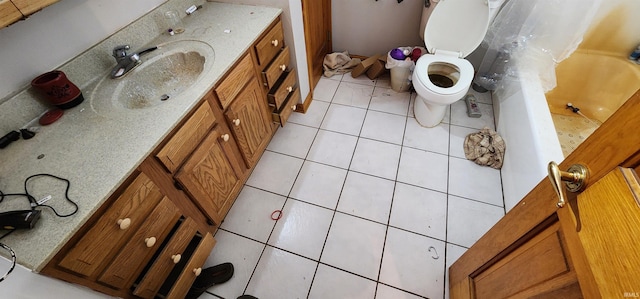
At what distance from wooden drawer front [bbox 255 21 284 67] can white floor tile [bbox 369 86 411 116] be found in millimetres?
896

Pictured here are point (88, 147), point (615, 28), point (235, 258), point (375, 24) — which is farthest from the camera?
point (375, 24)

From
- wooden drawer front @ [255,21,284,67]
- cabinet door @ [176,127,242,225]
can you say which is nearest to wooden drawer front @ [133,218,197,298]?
cabinet door @ [176,127,242,225]

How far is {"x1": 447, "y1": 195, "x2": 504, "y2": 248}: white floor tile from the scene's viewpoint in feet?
4.54

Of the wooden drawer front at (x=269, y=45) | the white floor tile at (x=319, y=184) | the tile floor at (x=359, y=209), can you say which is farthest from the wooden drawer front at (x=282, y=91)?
the white floor tile at (x=319, y=184)

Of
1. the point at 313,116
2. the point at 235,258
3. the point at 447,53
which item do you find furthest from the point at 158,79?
the point at 447,53

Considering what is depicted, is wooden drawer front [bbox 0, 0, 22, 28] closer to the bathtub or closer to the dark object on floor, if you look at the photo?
the dark object on floor

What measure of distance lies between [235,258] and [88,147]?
0.83 meters

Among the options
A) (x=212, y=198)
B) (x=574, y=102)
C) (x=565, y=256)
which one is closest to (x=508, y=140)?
(x=574, y=102)

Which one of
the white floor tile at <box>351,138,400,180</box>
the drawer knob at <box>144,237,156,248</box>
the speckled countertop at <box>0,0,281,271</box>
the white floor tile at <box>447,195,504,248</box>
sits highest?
the speckled countertop at <box>0,0,281,271</box>

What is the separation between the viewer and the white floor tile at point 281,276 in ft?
4.16

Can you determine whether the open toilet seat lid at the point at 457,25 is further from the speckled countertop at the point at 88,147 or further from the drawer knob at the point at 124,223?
the drawer knob at the point at 124,223

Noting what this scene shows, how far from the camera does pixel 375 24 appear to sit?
2.26 metres

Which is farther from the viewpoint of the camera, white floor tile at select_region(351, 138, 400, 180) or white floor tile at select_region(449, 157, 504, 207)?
white floor tile at select_region(351, 138, 400, 180)

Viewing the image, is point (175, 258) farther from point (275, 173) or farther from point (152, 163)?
point (275, 173)
